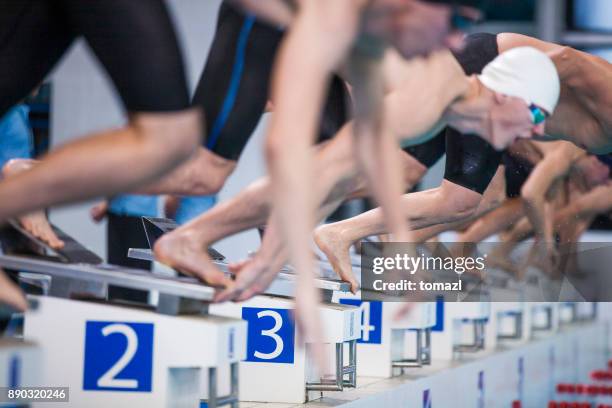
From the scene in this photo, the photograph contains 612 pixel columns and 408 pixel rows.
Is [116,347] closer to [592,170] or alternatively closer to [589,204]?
[592,170]

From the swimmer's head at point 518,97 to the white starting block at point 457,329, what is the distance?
206cm

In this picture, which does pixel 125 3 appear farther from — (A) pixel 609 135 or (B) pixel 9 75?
(A) pixel 609 135

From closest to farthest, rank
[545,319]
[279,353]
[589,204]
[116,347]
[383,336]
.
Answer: [116,347] → [279,353] → [383,336] → [589,204] → [545,319]

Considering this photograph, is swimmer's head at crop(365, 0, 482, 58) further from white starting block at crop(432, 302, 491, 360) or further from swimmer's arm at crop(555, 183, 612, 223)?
swimmer's arm at crop(555, 183, 612, 223)

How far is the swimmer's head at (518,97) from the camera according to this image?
2.73 metres

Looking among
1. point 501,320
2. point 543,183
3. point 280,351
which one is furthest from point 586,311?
point 280,351

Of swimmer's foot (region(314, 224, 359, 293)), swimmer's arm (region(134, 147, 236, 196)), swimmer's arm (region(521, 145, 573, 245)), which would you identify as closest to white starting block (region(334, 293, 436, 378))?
swimmer's foot (region(314, 224, 359, 293))

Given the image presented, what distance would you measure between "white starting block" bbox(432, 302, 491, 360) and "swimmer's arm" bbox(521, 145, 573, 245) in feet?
1.44

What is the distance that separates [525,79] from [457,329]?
252cm

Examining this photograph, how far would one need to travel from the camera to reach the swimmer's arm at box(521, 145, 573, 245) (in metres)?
5.02

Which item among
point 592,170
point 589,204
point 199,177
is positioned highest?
point 592,170

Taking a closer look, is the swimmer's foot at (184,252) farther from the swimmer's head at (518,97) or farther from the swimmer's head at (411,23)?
the swimmer's head at (411,23)

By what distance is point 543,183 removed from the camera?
5.09m

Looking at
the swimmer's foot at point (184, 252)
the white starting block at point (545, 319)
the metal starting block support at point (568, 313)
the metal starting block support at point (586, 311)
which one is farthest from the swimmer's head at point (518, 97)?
the metal starting block support at point (586, 311)
